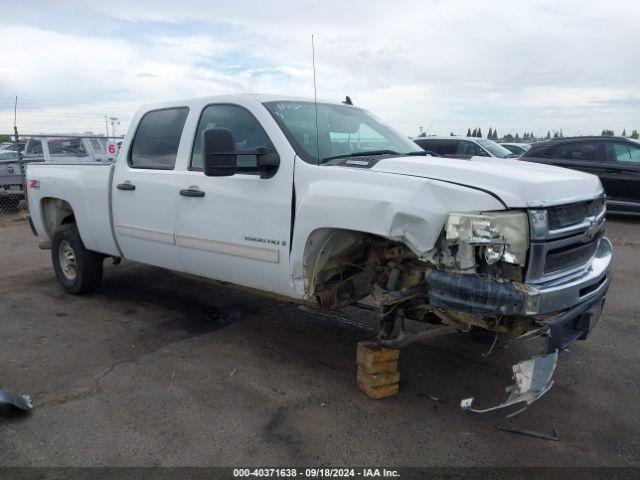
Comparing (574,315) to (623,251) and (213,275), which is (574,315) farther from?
(623,251)

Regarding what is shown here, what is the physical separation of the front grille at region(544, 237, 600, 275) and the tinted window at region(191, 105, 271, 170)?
6.82 ft

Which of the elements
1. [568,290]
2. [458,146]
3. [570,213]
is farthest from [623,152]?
[568,290]

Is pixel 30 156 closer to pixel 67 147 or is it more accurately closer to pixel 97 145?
pixel 67 147

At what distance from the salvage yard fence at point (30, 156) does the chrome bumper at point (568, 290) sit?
11574 mm

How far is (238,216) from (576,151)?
8886 millimetres

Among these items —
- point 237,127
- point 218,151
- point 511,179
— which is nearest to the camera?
point 511,179

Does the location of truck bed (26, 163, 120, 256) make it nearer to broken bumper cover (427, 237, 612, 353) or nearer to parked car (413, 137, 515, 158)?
broken bumper cover (427, 237, 612, 353)

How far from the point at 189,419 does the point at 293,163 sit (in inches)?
71.5

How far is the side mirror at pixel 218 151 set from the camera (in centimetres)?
367

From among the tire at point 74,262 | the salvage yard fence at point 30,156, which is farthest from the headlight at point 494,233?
the salvage yard fence at point 30,156

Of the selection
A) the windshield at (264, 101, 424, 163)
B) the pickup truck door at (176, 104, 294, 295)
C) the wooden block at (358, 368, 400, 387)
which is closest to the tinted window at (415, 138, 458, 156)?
the windshield at (264, 101, 424, 163)

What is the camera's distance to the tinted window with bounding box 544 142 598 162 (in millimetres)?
10781

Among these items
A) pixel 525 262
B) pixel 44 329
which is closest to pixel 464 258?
pixel 525 262

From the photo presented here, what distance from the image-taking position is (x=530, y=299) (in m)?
2.97
